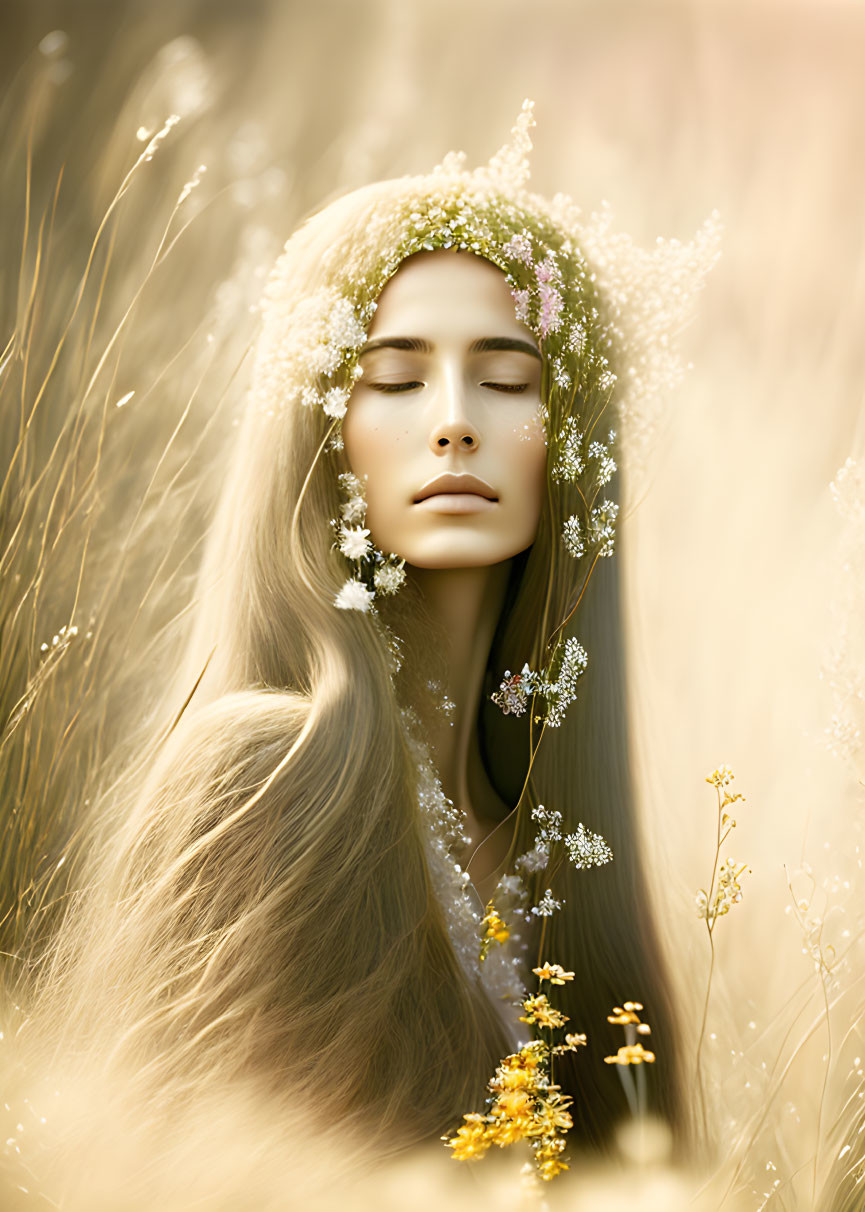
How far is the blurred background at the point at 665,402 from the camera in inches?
66.9

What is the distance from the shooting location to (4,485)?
5.58 feet

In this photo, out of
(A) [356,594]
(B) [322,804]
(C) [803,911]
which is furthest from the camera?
Answer: (C) [803,911]

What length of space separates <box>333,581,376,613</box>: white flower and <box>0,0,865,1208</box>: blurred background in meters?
0.28

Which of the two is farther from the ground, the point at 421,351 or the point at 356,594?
the point at 421,351

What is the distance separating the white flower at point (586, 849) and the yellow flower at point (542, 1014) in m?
0.22

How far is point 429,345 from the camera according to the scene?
1.62 metres

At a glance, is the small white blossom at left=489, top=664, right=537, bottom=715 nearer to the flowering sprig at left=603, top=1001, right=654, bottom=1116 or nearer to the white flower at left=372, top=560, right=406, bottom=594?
the white flower at left=372, top=560, right=406, bottom=594

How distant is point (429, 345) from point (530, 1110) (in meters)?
1.16

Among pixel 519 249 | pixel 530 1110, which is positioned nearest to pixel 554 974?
pixel 530 1110

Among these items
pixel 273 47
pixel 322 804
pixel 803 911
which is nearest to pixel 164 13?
pixel 273 47

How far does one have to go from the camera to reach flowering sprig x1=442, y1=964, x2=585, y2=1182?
1.54m

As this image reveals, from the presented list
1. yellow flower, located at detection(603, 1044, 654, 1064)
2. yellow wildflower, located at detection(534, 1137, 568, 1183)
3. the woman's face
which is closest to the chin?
the woman's face

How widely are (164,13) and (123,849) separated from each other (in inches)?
52.6

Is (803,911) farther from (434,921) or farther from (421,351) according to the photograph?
(421,351)
